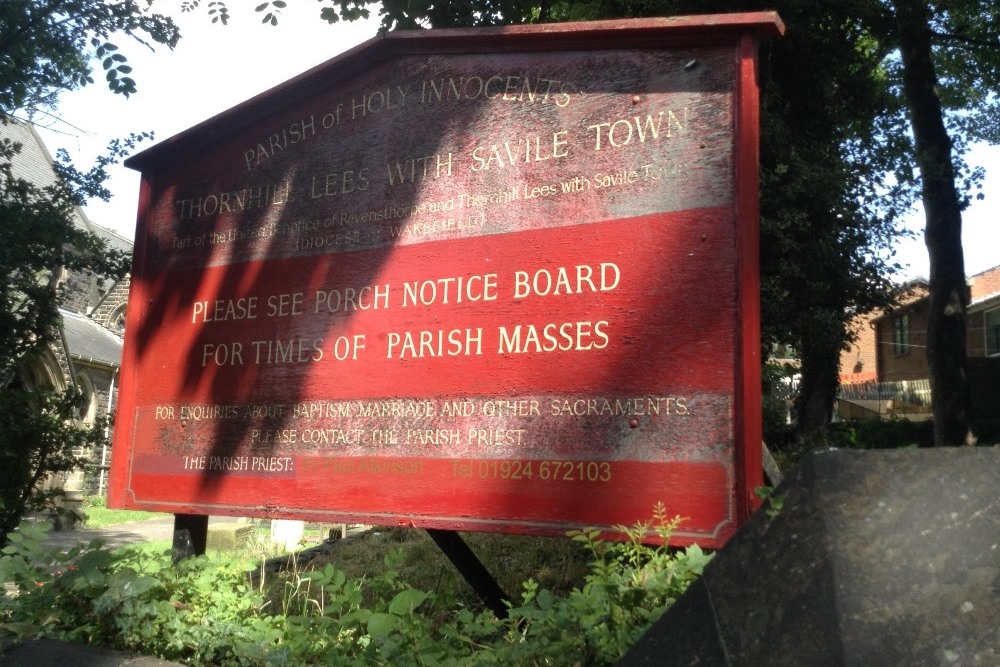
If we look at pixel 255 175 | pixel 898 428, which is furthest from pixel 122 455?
pixel 898 428

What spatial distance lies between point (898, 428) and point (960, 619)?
19289mm

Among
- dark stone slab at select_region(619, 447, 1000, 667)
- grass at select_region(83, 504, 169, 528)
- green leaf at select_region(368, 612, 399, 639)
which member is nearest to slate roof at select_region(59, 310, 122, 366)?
grass at select_region(83, 504, 169, 528)

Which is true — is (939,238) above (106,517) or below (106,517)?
above

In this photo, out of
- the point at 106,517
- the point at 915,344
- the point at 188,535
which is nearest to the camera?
the point at 188,535

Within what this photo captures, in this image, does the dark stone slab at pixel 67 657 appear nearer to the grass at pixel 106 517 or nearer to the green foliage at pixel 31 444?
the green foliage at pixel 31 444

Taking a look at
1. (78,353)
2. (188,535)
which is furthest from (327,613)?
(78,353)

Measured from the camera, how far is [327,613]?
4.06 metres

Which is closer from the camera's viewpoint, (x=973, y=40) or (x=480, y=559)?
(x=480, y=559)

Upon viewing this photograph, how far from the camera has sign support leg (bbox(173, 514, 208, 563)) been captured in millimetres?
5012

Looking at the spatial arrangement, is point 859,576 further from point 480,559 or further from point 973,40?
point 973,40

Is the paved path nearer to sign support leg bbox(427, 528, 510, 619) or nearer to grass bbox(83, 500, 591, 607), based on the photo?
grass bbox(83, 500, 591, 607)

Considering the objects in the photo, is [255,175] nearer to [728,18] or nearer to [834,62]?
[728,18]

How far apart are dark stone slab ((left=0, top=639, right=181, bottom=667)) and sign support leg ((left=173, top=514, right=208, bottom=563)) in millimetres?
1214

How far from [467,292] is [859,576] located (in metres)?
2.55
